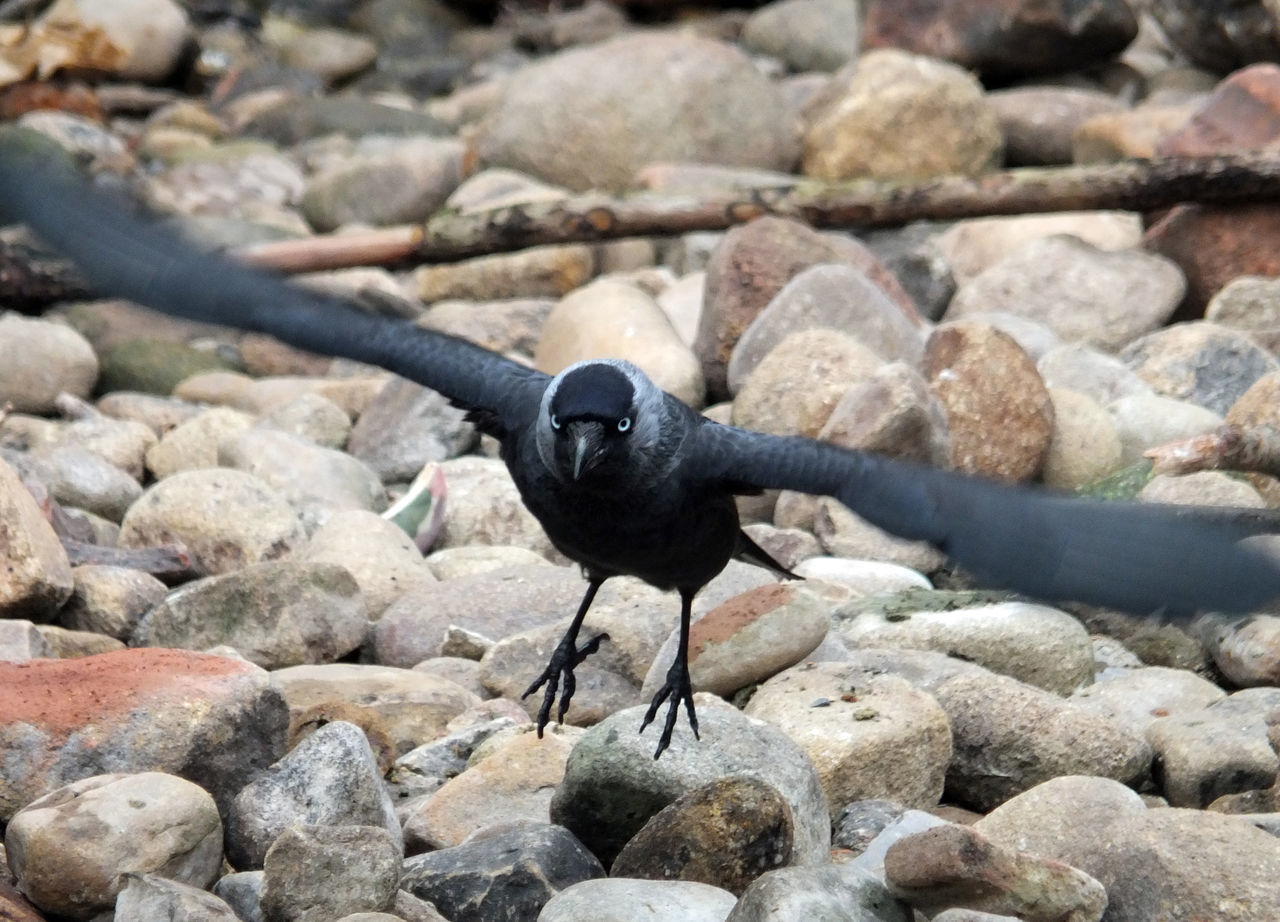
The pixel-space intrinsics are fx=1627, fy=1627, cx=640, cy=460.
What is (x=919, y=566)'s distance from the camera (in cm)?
783

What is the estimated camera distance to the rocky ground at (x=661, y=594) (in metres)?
4.67

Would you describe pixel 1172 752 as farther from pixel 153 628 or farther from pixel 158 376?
pixel 158 376

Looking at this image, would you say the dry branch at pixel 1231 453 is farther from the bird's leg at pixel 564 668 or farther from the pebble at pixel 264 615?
the pebble at pixel 264 615

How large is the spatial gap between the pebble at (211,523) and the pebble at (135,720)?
260cm

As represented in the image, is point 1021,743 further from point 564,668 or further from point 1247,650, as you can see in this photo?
point 564,668

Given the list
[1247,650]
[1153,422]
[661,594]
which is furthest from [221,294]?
[1153,422]

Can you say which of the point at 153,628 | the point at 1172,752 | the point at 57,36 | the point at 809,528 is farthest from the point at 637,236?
the point at 57,36

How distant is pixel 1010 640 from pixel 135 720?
3.32 metres

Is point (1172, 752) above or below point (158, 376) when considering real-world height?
above

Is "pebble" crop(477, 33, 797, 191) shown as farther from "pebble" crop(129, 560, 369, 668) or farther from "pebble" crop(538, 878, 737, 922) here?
"pebble" crop(538, 878, 737, 922)

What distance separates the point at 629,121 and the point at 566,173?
2.53 feet

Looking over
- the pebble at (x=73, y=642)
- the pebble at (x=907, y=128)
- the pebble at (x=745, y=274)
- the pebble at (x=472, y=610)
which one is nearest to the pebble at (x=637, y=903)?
the pebble at (x=472, y=610)

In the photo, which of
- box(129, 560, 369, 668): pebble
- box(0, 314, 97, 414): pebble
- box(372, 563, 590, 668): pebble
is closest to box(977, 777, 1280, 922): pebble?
box(372, 563, 590, 668): pebble

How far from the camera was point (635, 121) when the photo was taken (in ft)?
50.5
